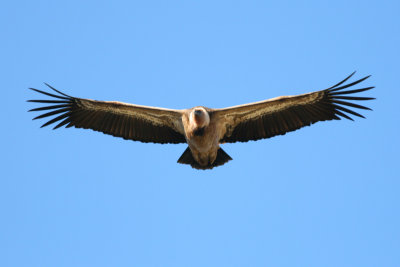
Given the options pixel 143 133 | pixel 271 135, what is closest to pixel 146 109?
pixel 143 133

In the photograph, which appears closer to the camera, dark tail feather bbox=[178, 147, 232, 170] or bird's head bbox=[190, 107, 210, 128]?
bird's head bbox=[190, 107, 210, 128]

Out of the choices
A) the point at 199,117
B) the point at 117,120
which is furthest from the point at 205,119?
the point at 117,120

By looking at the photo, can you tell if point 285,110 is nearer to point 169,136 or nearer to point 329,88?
point 329,88

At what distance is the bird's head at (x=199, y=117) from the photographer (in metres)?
11.9

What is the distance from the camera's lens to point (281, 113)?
12.6m

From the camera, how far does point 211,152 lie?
41.2 ft

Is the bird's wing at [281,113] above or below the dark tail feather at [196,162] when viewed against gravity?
above

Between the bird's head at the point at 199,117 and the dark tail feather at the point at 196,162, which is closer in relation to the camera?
the bird's head at the point at 199,117

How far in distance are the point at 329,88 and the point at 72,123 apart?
202 inches

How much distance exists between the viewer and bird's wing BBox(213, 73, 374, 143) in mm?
12352

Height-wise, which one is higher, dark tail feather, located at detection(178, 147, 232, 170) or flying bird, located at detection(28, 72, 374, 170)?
flying bird, located at detection(28, 72, 374, 170)

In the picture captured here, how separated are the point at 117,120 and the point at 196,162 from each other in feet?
5.95

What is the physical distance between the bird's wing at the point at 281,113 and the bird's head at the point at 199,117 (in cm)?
46

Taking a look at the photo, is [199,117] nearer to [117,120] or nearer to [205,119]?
[205,119]
